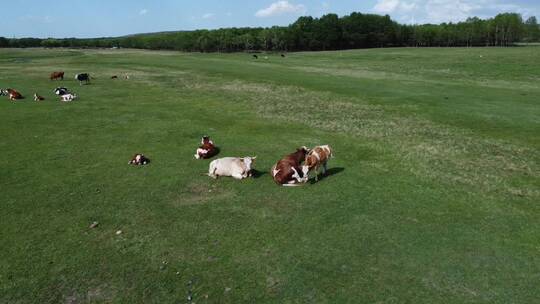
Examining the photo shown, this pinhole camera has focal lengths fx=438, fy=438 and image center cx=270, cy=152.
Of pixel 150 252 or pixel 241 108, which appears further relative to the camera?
pixel 241 108

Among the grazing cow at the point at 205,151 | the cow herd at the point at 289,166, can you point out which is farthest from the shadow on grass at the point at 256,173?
the grazing cow at the point at 205,151

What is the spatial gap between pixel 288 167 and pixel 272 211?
2.02 metres

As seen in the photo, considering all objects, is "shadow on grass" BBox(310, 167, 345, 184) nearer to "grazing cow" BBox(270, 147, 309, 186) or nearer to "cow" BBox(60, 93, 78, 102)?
"grazing cow" BBox(270, 147, 309, 186)

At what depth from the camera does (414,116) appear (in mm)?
20922

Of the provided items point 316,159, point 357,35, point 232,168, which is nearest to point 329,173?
point 316,159

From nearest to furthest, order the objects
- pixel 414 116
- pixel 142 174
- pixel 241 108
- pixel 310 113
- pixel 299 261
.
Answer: pixel 299 261
pixel 142 174
pixel 414 116
pixel 310 113
pixel 241 108

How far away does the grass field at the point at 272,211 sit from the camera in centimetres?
762

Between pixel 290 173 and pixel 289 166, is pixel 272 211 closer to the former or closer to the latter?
pixel 290 173

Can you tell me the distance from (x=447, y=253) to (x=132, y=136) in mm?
13125

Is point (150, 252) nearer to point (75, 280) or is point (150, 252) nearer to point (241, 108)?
point (75, 280)

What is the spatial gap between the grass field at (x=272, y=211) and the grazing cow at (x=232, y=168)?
304mm

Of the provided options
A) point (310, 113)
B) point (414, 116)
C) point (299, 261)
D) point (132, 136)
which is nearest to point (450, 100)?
point (414, 116)

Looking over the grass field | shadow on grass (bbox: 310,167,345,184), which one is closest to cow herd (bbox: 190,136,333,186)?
shadow on grass (bbox: 310,167,345,184)

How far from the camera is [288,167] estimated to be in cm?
→ 1214
